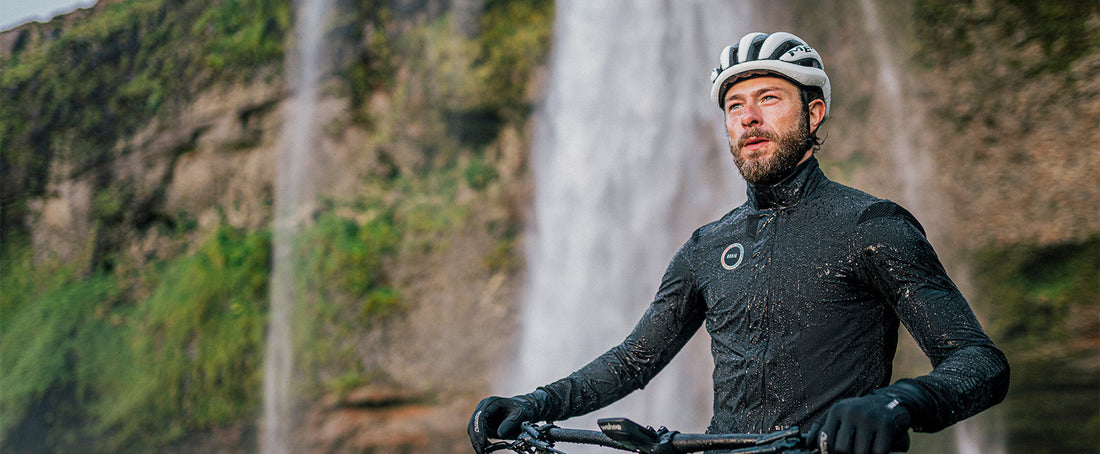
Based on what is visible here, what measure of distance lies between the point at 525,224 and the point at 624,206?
1.96m

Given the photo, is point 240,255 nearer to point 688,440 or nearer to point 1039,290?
point 1039,290

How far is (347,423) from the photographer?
1394 cm

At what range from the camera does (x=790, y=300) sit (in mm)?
1867

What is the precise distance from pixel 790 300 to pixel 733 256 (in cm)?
23

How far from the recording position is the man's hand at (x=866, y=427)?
4.31 ft

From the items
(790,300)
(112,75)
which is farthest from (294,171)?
(790,300)

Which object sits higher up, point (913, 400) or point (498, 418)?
point (498, 418)

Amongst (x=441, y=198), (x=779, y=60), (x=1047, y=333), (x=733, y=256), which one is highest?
(x=441, y=198)

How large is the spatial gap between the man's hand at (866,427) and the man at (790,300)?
10cm

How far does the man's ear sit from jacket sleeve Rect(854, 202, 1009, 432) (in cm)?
31

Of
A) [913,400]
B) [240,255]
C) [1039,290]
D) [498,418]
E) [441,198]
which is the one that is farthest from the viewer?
[240,255]

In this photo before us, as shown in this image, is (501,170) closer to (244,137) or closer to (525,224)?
(525,224)

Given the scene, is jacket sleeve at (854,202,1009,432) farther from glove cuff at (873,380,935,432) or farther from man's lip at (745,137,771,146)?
man's lip at (745,137,771,146)

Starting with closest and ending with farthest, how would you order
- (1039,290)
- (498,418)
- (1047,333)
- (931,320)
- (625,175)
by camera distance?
(931,320) → (498,418) → (1047,333) → (1039,290) → (625,175)
